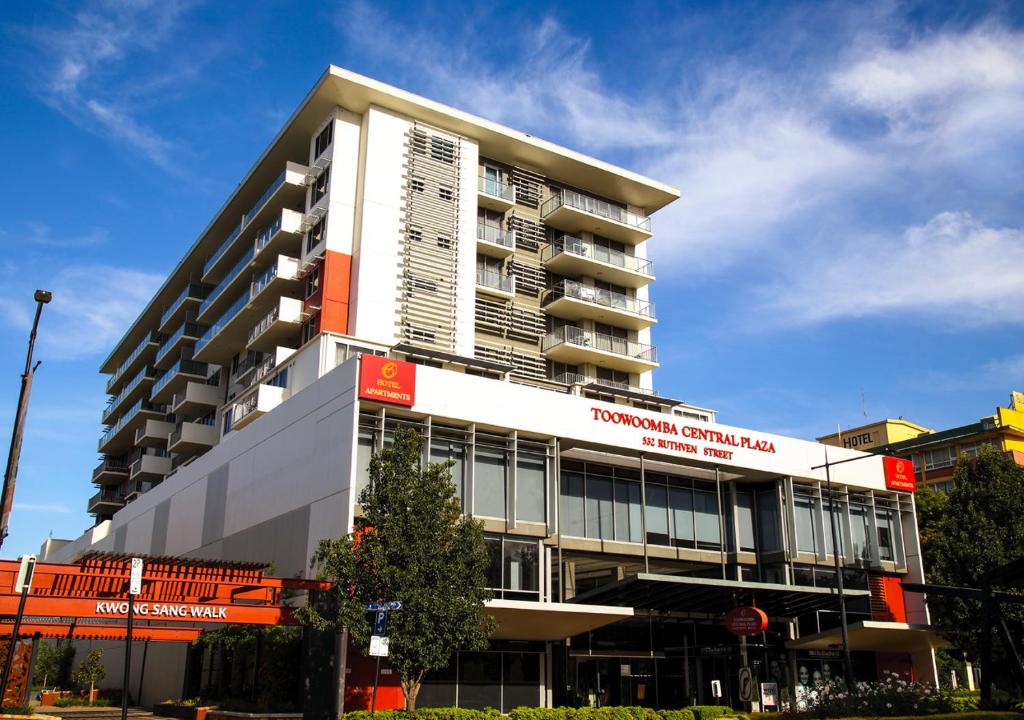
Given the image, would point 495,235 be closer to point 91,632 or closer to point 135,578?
point 91,632

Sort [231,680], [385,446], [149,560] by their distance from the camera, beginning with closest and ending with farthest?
[149,560] → [385,446] → [231,680]

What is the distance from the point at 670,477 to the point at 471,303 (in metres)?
14.2

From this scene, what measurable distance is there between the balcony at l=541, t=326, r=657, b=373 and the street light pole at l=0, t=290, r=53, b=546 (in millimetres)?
35623

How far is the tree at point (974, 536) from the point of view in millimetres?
39844

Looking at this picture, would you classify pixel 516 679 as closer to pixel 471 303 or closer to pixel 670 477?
pixel 670 477

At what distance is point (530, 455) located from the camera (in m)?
35.7

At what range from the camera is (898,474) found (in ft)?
155

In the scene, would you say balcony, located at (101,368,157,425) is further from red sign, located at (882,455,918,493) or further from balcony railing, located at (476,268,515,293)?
red sign, located at (882,455,918,493)

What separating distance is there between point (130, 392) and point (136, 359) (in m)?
2.92

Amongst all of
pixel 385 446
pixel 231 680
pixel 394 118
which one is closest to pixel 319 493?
pixel 385 446

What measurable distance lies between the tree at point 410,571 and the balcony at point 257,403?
15.3 metres

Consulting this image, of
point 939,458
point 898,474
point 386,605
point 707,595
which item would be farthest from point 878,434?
point 386,605

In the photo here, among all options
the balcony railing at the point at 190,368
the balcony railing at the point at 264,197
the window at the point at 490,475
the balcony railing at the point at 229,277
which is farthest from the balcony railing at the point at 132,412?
the window at the point at 490,475

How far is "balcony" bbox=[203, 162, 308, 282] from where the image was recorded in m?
49.4
